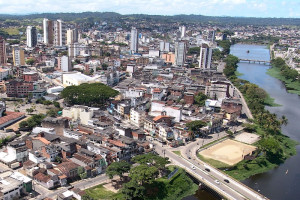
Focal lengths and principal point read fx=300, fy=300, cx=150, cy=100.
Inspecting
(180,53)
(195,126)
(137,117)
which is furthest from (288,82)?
(137,117)

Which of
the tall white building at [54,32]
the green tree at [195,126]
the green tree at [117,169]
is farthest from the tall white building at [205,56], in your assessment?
the green tree at [117,169]

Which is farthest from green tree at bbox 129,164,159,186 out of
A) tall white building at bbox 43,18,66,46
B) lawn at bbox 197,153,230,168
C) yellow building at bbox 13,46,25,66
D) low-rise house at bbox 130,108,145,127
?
tall white building at bbox 43,18,66,46

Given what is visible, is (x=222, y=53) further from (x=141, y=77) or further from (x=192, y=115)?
(x=192, y=115)

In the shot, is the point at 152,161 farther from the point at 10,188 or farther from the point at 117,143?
the point at 10,188

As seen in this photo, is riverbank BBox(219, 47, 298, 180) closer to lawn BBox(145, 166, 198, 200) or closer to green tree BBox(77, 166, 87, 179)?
lawn BBox(145, 166, 198, 200)

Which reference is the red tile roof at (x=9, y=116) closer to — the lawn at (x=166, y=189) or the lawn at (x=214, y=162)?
the lawn at (x=166, y=189)
